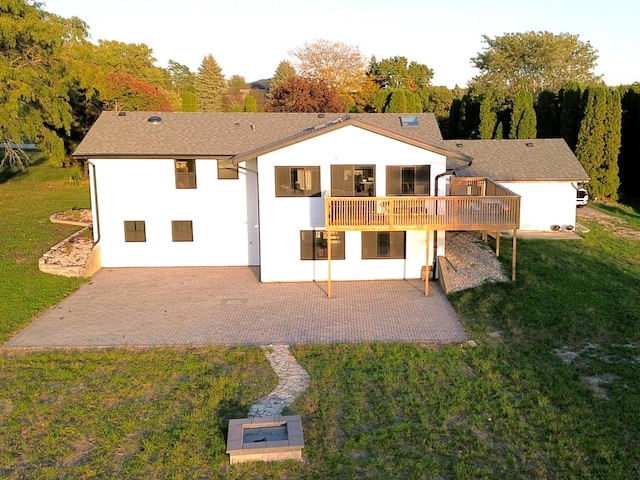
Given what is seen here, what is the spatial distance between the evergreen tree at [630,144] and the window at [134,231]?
89.4 feet

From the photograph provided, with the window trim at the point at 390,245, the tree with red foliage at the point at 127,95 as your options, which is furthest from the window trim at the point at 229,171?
the tree with red foliage at the point at 127,95

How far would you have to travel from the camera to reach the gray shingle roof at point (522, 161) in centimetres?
2311

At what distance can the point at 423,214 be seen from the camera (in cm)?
1711

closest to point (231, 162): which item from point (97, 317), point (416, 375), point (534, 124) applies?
point (97, 317)

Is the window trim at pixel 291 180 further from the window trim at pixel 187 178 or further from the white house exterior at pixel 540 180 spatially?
the white house exterior at pixel 540 180

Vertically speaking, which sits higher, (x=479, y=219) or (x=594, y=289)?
(x=479, y=219)

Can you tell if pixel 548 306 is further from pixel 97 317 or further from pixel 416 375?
pixel 97 317

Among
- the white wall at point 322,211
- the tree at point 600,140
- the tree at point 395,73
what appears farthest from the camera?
the tree at point 395,73

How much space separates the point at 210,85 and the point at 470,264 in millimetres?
73249

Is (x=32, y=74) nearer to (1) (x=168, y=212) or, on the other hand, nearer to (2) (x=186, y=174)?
(2) (x=186, y=174)

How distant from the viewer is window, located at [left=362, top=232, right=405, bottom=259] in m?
18.5

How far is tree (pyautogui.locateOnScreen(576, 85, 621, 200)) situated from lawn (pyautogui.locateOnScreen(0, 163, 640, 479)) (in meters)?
17.7

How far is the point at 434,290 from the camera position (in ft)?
57.7

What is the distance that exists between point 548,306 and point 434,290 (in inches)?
149
